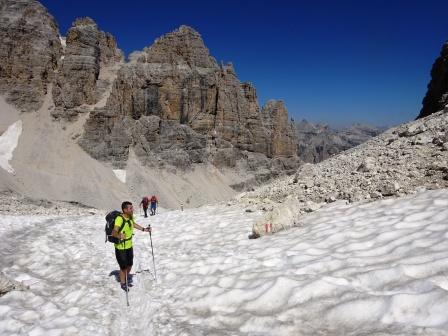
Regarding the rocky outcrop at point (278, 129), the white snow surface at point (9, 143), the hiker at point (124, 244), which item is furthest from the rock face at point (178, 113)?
the hiker at point (124, 244)

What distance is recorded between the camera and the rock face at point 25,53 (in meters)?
89.9

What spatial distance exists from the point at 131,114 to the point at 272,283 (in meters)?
102

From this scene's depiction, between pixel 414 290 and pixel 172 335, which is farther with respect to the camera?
pixel 172 335

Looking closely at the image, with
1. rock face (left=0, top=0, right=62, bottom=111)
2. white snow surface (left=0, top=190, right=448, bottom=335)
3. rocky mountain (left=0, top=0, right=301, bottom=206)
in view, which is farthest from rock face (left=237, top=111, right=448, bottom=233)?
rock face (left=0, top=0, right=62, bottom=111)

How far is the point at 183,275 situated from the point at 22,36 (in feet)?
336

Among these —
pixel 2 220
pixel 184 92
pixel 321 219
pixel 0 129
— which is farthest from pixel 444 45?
pixel 0 129

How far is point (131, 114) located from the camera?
10375cm

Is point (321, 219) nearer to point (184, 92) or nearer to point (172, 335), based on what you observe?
point (172, 335)

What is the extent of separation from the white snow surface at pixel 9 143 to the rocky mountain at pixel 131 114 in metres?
1.46

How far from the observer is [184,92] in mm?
108438

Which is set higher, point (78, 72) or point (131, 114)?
point (78, 72)

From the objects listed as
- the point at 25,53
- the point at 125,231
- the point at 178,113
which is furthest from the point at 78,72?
the point at 125,231

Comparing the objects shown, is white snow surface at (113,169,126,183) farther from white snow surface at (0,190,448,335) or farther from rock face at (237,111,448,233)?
white snow surface at (0,190,448,335)

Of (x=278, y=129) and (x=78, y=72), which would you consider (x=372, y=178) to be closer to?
(x=78, y=72)
